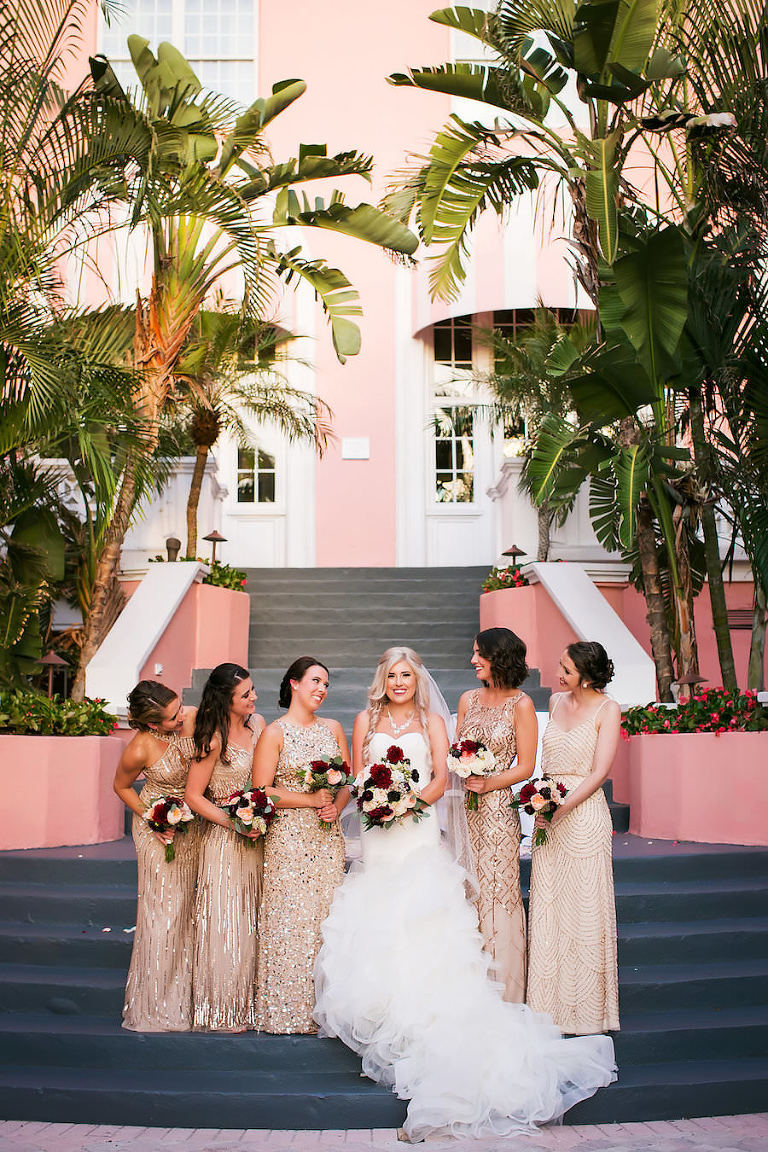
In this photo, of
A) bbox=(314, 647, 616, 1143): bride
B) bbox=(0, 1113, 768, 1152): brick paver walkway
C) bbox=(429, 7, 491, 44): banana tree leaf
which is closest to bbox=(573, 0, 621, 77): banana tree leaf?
bbox=(429, 7, 491, 44): banana tree leaf

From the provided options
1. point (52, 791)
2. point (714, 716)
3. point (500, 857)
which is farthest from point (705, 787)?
point (52, 791)

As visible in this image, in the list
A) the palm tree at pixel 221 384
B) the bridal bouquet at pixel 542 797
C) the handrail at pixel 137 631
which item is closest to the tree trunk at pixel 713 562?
the bridal bouquet at pixel 542 797

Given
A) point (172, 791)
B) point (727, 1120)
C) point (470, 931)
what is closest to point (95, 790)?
point (172, 791)

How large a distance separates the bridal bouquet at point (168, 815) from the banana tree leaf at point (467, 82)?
17.4ft

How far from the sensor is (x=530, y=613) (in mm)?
10641

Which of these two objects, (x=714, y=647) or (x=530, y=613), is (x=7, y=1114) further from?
(x=714, y=647)

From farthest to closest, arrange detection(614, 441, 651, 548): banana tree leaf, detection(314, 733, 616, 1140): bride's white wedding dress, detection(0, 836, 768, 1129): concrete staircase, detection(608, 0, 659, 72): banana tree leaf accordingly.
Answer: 1. detection(608, 0, 659, 72): banana tree leaf
2. detection(614, 441, 651, 548): banana tree leaf
3. detection(0, 836, 768, 1129): concrete staircase
4. detection(314, 733, 616, 1140): bride's white wedding dress

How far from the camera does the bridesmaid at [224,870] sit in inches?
221

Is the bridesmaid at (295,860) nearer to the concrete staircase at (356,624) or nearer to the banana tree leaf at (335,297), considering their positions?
the concrete staircase at (356,624)

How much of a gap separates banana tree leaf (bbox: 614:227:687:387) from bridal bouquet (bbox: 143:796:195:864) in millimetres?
3916

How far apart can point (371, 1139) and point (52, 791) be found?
11.2ft

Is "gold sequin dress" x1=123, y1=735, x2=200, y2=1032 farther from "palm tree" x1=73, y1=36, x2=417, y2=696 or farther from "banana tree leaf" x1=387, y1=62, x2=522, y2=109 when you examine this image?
"banana tree leaf" x1=387, y1=62, x2=522, y2=109

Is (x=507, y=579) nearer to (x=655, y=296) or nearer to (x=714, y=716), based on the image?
(x=714, y=716)

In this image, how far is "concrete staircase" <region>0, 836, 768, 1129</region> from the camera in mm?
5266
